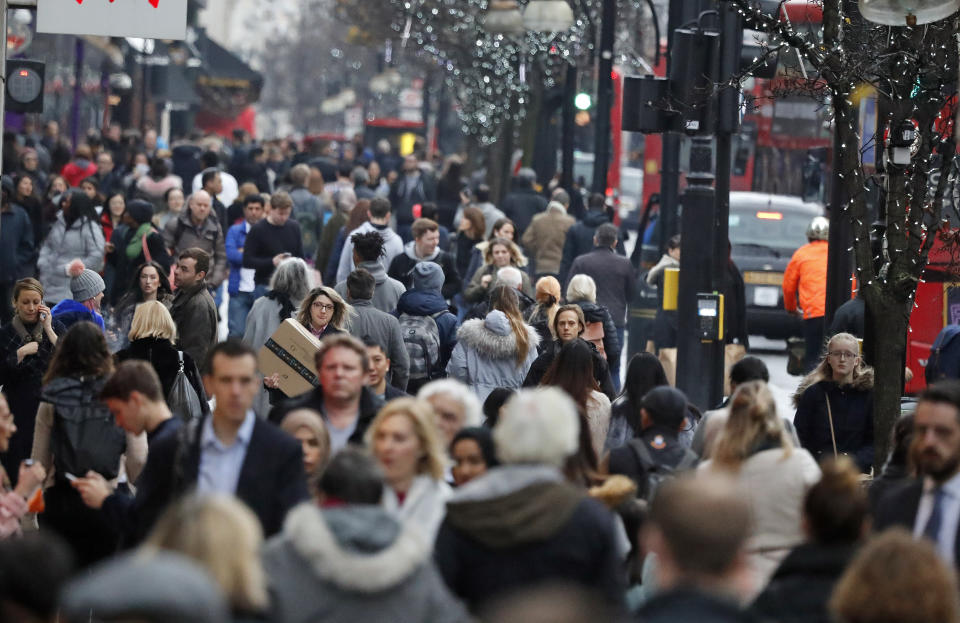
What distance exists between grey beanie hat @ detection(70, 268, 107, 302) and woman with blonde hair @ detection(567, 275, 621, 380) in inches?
125

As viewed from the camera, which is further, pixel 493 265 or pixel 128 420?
pixel 493 265

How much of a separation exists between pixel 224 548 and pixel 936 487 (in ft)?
8.99

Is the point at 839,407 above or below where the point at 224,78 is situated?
below

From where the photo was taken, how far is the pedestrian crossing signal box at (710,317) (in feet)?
46.5

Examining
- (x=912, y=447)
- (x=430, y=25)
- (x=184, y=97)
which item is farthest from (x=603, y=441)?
(x=184, y=97)

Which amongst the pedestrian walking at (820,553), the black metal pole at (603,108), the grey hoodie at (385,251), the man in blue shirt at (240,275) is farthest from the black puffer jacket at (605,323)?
the black metal pole at (603,108)

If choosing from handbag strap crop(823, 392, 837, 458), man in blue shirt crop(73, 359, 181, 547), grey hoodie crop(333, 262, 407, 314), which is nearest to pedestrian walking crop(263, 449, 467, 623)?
man in blue shirt crop(73, 359, 181, 547)

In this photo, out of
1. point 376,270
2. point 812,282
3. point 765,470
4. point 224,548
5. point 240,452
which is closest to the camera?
point 224,548

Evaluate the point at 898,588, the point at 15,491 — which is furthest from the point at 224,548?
the point at 15,491

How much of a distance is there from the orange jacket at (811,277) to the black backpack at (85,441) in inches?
418

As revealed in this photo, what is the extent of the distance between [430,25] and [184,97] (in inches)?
424

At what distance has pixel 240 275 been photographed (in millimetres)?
16906

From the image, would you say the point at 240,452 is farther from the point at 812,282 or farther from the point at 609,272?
the point at 812,282

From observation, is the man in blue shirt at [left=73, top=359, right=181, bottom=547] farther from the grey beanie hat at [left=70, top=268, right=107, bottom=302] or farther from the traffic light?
the traffic light
